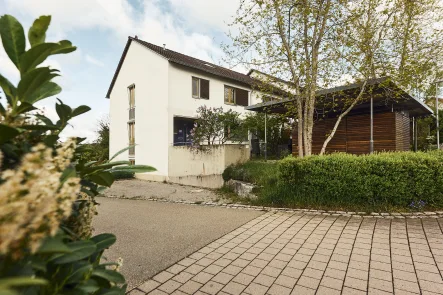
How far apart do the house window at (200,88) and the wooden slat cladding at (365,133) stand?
7806mm

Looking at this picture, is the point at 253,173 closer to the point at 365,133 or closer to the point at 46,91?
the point at 365,133

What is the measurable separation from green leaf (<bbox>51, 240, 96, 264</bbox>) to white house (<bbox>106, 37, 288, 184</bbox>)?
1070 cm

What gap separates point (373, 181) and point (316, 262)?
3.60 metres

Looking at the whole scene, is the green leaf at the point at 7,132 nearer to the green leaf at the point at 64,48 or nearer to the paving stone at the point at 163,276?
the green leaf at the point at 64,48

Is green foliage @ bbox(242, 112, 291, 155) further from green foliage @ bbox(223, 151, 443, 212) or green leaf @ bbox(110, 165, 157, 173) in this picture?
green leaf @ bbox(110, 165, 157, 173)

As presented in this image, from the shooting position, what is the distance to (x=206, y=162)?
11.6 m

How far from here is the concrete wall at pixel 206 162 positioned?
36.4 feet

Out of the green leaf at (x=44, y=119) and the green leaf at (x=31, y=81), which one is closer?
the green leaf at (x=31, y=81)

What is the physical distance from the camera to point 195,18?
1036 cm

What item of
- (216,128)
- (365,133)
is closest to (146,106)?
(216,128)

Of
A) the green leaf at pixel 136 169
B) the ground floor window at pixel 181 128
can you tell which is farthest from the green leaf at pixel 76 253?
the ground floor window at pixel 181 128

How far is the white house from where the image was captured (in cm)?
1456

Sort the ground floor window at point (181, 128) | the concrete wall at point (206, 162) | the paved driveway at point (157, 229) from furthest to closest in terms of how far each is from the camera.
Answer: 1. the ground floor window at point (181, 128)
2. the concrete wall at point (206, 162)
3. the paved driveway at point (157, 229)

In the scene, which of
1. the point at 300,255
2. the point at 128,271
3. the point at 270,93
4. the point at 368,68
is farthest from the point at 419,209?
the point at 128,271
